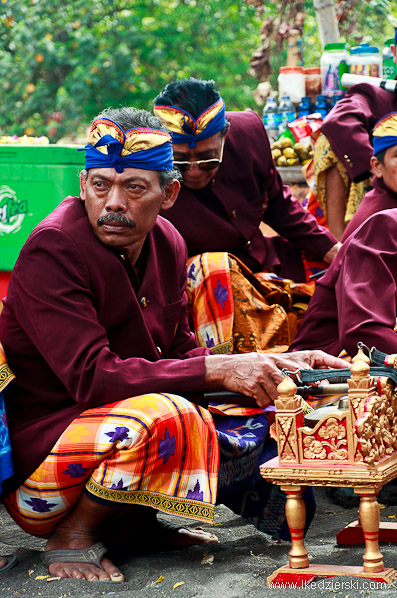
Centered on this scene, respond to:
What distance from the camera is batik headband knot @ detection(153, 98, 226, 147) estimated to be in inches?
178

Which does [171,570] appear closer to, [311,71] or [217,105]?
[217,105]

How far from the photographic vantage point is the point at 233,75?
2536 cm

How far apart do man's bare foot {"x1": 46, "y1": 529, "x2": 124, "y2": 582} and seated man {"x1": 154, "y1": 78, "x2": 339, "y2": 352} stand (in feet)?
→ 5.60

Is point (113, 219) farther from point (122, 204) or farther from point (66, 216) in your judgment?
point (66, 216)

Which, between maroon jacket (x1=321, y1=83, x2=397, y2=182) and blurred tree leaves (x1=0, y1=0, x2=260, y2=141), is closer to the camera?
maroon jacket (x1=321, y1=83, x2=397, y2=182)

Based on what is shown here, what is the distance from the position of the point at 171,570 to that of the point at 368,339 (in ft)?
3.80

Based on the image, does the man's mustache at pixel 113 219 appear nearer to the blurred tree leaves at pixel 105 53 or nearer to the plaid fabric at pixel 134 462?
the plaid fabric at pixel 134 462

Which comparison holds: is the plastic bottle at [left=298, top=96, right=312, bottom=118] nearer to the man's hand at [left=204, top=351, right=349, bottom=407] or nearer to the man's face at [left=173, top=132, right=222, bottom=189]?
the man's face at [left=173, top=132, right=222, bottom=189]

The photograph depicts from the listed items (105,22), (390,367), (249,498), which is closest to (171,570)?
(249,498)

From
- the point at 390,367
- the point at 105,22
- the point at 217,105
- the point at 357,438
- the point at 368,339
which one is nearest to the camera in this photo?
the point at 357,438

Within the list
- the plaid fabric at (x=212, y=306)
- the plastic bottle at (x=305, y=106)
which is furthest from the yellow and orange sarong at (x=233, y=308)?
the plastic bottle at (x=305, y=106)

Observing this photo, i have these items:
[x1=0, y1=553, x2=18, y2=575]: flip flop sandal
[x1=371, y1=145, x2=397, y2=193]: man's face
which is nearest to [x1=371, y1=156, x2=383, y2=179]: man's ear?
[x1=371, y1=145, x2=397, y2=193]: man's face

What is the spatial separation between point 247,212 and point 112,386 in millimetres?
2239

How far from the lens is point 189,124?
4.53 metres
